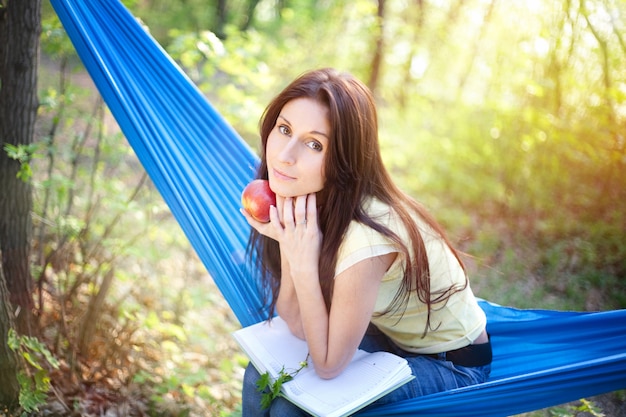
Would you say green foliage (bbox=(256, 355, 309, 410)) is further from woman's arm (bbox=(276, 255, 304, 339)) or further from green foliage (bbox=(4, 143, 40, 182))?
green foliage (bbox=(4, 143, 40, 182))

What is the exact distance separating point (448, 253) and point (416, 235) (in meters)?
0.20

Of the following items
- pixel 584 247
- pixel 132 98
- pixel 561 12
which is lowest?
pixel 584 247

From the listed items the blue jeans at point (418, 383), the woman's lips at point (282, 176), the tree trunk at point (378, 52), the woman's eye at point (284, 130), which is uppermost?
the tree trunk at point (378, 52)

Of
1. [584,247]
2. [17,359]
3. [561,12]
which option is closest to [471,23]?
[561,12]

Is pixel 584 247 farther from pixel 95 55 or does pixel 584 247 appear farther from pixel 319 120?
pixel 95 55

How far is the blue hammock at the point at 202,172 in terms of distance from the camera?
5.56 feet

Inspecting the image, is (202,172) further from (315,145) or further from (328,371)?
(328,371)

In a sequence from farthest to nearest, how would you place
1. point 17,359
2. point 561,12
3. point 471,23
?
point 471,23, point 561,12, point 17,359

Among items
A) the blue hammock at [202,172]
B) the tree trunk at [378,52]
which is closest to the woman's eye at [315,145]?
the blue hammock at [202,172]

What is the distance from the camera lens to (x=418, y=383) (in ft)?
5.00

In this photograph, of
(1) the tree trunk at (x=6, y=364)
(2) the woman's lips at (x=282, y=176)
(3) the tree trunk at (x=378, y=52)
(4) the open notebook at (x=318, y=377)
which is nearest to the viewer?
(4) the open notebook at (x=318, y=377)

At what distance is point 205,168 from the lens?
2.03 meters

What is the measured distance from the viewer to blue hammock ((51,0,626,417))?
1694 mm

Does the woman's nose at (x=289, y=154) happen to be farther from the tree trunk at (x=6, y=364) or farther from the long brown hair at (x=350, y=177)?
the tree trunk at (x=6, y=364)
